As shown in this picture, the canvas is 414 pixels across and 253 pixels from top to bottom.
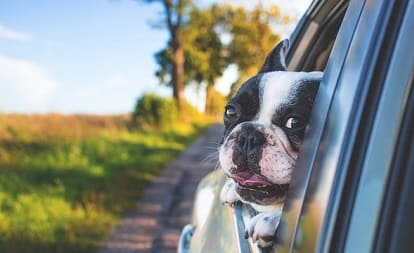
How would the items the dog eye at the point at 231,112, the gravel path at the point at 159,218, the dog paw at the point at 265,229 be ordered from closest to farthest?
the dog paw at the point at 265,229 < the dog eye at the point at 231,112 < the gravel path at the point at 159,218

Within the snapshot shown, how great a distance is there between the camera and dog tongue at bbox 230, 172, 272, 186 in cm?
158

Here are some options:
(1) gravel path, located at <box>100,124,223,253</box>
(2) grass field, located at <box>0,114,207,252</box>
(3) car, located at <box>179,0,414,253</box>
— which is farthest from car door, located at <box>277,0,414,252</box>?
(2) grass field, located at <box>0,114,207,252</box>

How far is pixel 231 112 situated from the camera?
173 cm

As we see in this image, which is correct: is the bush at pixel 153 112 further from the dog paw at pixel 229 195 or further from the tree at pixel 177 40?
the dog paw at pixel 229 195

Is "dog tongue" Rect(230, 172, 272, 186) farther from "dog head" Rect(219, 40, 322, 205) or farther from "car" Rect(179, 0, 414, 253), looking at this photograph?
"car" Rect(179, 0, 414, 253)

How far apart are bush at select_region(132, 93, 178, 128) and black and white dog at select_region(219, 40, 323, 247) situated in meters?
16.9

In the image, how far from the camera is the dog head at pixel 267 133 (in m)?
1.54

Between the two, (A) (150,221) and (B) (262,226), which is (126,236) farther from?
(B) (262,226)

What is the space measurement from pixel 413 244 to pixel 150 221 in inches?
252

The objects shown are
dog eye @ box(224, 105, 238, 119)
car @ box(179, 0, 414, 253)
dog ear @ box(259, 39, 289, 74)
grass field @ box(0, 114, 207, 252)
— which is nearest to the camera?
car @ box(179, 0, 414, 253)

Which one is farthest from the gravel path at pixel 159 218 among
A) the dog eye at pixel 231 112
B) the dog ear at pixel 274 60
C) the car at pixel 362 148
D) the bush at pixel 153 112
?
the bush at pixel 153 112

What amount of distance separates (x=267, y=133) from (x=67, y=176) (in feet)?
24.0

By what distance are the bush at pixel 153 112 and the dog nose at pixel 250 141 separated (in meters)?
17.0

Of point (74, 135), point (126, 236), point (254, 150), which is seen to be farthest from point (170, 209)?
point (254, 150)
